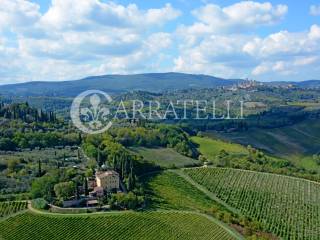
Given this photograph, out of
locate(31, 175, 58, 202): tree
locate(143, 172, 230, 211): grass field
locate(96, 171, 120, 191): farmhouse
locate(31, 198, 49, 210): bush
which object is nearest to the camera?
locate(31, 198, 49, 210): bush

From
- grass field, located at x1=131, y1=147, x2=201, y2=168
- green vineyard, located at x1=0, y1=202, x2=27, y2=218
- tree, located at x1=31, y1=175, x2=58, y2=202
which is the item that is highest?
tree, located at x1=31, y1=175, x2=58, y2=202

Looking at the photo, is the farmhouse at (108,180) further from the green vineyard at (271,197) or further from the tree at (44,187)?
the green vineyard at (271,197)

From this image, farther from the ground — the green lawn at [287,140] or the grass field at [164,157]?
the grass field at [164,157]

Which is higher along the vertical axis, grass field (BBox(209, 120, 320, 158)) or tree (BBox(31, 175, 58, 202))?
tree (BBox(31, 175, 58, 202))

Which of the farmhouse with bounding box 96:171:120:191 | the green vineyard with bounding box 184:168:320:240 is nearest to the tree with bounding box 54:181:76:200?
the farmhouse with bounding box 96:171:120:191

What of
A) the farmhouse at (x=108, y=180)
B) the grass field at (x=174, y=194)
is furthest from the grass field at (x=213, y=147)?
the farmhouse at (x=108, y=180)

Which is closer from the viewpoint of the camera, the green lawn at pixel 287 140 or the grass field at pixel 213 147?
the grass field at pixel 213 147

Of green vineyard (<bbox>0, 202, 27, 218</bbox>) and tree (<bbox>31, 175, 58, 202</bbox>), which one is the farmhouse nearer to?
tree (<bbox>31, 175, 58, 202</bbox>)
